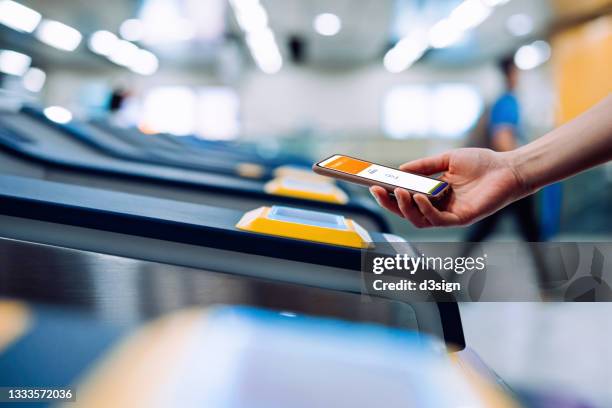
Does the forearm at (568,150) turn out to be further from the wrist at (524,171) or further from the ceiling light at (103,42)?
the ceiling light at (103,42)

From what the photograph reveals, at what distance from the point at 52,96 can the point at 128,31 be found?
15.7 ft

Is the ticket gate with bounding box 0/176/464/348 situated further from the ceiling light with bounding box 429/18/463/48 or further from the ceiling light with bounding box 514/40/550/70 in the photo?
the ceiling light with bounding box 514/40/550/70

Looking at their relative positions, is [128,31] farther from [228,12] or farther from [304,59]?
[304,59]

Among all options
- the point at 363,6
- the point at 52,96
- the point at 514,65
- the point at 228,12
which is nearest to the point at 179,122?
the point at 52,96

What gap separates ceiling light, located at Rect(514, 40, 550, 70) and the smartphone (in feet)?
31.7

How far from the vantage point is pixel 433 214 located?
825 mm

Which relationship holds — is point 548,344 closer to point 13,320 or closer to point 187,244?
point 187,244

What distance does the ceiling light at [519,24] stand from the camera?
764 centimetres

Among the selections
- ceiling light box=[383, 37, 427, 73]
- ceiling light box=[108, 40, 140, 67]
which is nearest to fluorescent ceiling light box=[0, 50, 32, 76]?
ceiling light box=[108, 40, 140, 67]

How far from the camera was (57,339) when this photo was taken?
79 centimetres

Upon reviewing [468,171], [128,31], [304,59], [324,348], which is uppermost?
[304,59]

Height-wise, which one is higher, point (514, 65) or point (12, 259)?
point (514, 65)

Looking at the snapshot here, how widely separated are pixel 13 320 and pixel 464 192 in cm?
82

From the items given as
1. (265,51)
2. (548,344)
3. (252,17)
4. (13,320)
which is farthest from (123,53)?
(13,320)
